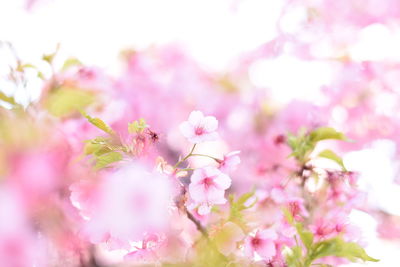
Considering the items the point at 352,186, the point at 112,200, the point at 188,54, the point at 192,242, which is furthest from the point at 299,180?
the point at 188,54

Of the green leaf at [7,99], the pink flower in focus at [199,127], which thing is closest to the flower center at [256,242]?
the pink flower in focus at [199,127]

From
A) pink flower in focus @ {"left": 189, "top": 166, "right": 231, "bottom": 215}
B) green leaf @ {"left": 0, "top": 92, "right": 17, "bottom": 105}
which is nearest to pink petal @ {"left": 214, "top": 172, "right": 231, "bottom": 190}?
pink flower in focus @ {"left": 189, "top": 166, "right": 231, "bottom": 215}

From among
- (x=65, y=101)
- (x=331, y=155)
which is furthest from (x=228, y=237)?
(x=65, y=101)

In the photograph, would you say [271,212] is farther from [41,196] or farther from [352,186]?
[41,196]

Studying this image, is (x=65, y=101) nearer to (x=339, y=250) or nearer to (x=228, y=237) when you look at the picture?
(x=228, y=237)

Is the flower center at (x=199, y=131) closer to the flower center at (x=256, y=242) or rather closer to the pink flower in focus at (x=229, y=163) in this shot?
the pink flower in focus at (x=229, y=163)

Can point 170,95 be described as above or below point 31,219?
below

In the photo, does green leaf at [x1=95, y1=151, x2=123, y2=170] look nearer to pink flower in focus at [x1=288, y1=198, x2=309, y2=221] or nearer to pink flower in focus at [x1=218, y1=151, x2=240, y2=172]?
pink flower in focus at [x1=218, y1=151, x2=240, y2=172]
